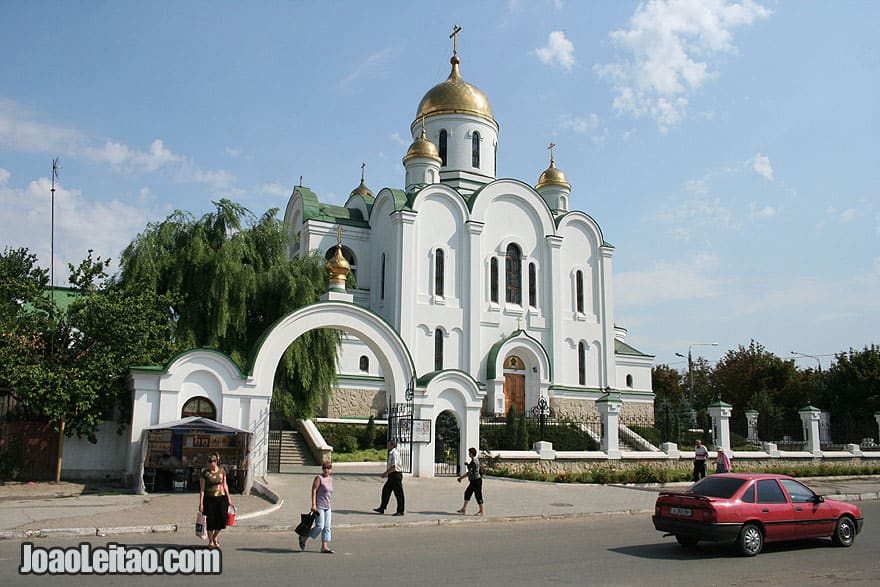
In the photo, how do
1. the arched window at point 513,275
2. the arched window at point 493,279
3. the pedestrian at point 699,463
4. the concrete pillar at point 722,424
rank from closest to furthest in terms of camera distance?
the pedestrian at point 699,463 → the concrete pillar at point 722,424 → the arched window at point 493,279 → the arched window at point 513,275

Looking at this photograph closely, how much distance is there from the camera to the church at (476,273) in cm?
3350

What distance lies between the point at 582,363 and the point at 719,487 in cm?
2727

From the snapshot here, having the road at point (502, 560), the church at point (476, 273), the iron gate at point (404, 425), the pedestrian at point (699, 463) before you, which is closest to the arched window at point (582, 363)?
the church at point (476, 273)

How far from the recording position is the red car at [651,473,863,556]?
10156mm

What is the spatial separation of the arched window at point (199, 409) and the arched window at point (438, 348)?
1629 cm

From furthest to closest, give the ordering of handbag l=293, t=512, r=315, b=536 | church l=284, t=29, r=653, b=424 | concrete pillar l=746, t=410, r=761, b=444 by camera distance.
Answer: concrete pillar l=746, t=410, r=761, b=444 → church l=284, t=29, r=653, b=424 → handbag l=293, t=512, r=315, b=536

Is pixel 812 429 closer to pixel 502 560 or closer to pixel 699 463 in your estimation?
pixel 699 463

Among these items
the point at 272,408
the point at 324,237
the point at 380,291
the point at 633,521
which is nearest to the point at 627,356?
the point at 380,291

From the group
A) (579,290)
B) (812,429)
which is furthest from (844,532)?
(579,290)

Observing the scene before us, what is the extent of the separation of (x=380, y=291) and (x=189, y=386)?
17.6 metres

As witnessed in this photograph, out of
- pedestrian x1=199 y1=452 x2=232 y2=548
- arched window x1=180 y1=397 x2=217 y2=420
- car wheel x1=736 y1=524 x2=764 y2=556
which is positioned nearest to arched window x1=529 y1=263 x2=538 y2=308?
arched window x1=180 y1=397 x2=217 y2=420

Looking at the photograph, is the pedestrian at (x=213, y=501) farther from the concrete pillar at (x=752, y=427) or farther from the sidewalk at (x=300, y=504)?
the concrete pillar at (x=752, y=427)

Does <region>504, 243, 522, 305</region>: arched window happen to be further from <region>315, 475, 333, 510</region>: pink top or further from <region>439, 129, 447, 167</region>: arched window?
<region>315, 475, 333, 510</region>: pink top

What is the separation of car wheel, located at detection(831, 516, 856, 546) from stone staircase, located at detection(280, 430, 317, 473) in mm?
16104
